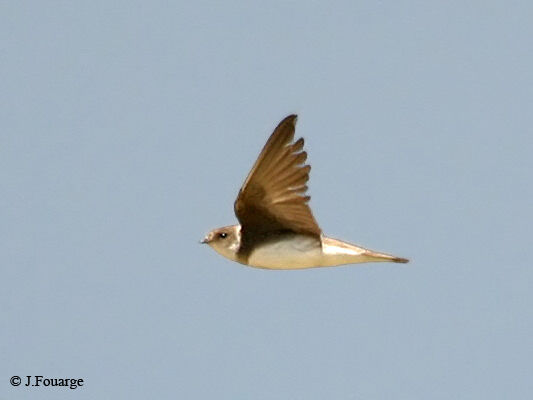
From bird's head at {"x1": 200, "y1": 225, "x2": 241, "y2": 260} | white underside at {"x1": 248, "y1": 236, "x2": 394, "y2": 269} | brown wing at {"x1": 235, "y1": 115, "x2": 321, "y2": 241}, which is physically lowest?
white underside at {"x1": 248, "y1": 236, "x2": 394, "y2": 269}

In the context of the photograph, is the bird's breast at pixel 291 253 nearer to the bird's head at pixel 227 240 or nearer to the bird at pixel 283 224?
the bird at pixel 283 224

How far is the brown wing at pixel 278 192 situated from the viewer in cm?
567

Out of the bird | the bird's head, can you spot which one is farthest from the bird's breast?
the bird's head

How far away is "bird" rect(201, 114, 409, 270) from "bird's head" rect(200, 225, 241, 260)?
0.01m

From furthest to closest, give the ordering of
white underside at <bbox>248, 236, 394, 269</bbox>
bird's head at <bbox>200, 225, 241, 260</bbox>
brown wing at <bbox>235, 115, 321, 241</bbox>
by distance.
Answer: bird's head at <bbox>200, 225, 241, 260</bbox>
white underside at <bbox>248, 236, 394, 269</bbox>
brown wing at <bbox>235, 115, 321, 241</bbox>

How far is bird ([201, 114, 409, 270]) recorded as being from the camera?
5.72 metres

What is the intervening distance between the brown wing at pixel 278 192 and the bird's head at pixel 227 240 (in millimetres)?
86

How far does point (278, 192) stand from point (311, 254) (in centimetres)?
39

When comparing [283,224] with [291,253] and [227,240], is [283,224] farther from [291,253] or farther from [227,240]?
[227,240]

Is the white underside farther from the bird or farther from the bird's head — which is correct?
the bird's head

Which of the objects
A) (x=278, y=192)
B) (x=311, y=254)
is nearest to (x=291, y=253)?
(x=311, y=254)

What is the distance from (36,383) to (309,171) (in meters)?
2.93

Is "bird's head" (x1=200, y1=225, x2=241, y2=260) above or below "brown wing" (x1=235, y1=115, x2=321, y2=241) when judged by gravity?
below

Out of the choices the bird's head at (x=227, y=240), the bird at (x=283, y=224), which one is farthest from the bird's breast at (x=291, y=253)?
the bird's head at (x=227, y=240)
